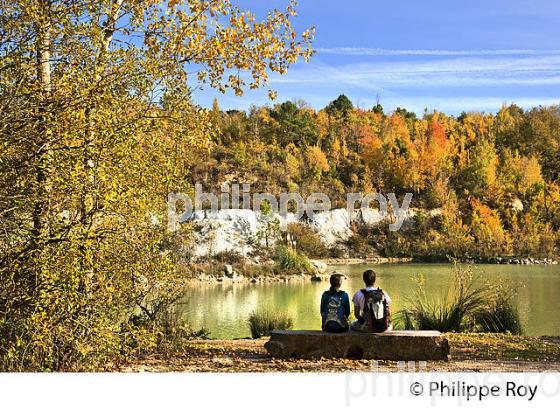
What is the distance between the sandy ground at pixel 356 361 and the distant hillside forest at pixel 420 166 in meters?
34.6

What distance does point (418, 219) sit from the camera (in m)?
47.8

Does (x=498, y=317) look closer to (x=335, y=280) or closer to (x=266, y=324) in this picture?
(x=266, y=324)

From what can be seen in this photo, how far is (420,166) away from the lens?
174 ft

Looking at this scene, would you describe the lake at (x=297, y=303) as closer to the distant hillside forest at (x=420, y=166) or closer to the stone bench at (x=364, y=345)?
the stone bench at (x=364, y=345)

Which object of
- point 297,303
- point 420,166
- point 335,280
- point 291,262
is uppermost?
point 420,166

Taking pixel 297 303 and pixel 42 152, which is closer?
pixel 42 152

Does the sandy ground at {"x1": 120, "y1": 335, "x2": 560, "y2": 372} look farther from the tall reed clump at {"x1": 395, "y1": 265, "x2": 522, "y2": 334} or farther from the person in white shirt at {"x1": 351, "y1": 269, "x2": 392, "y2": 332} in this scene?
the tall reed clump at {"x1": 395, "y1": 265, "x2": 522, "y2": 334}

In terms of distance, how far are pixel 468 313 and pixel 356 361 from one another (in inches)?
159

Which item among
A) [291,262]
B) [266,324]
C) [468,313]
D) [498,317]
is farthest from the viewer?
[291,262]

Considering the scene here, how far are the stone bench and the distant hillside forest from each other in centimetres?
3608

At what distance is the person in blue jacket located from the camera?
6.35 meters

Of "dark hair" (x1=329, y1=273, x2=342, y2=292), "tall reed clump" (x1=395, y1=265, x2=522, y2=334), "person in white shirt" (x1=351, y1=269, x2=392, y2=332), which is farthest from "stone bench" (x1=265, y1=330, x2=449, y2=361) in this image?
"tall reed clump" (x1=395, y1=265, x2=522, y2=334)

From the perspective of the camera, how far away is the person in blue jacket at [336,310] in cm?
635

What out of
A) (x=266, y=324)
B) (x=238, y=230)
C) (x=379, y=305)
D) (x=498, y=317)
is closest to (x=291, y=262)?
(x=238, y=230)
